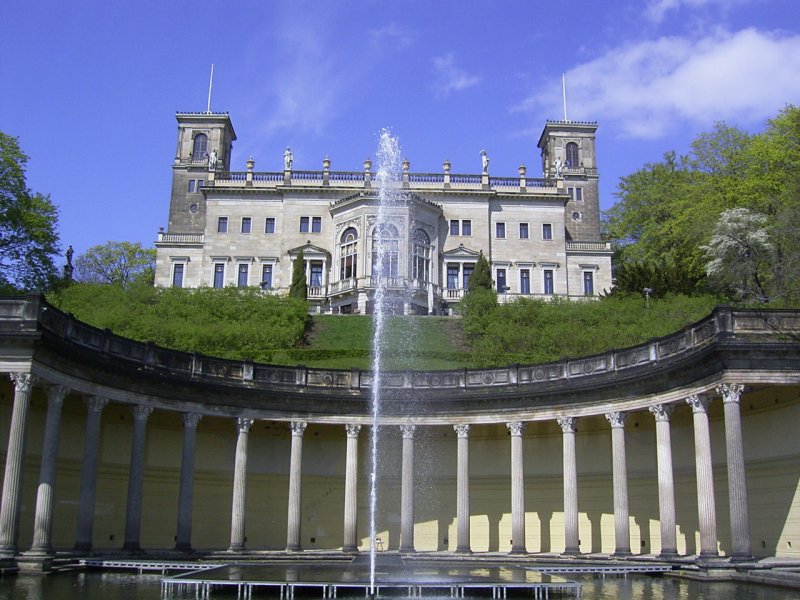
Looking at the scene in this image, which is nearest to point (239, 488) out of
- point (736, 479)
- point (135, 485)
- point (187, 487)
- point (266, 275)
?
point (187, 487)

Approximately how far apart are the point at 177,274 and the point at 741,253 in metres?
62.2

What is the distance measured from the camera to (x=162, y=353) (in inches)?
1516

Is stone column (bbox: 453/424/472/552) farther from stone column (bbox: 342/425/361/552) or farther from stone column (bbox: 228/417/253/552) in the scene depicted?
stone column (bbox: 228/417/253/552)

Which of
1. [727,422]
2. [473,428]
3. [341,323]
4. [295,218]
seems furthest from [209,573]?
[295,218]

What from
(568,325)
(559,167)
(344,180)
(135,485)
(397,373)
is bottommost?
(135,485)

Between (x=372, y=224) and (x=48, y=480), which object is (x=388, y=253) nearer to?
(x=372, y=224)

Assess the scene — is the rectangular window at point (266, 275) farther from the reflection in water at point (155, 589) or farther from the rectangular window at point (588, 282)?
the reflection in water at point (155, 589)

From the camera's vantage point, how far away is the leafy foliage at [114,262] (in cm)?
11594

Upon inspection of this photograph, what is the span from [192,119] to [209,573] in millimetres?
103298

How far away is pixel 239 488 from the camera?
39656 millimetres

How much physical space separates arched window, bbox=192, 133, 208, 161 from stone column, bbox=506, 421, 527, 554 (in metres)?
88.2

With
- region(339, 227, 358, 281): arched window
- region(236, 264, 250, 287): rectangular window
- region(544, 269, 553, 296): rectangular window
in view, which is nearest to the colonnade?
region(339, 227, 358, 281): arched window

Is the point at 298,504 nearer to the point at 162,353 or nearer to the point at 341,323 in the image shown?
the point at 162,353

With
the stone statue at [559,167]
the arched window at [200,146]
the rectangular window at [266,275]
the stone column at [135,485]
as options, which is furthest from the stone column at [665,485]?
the arched window at [200,146]
